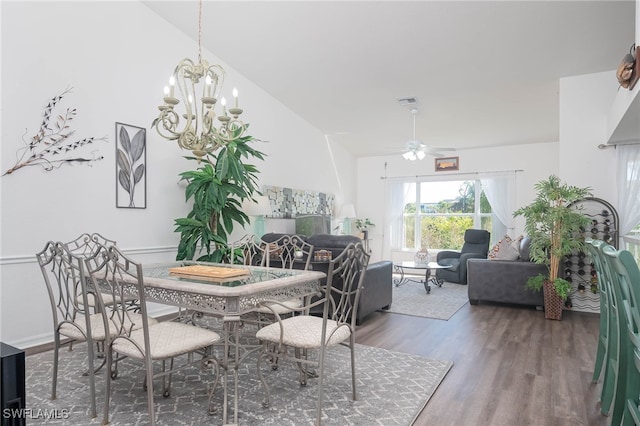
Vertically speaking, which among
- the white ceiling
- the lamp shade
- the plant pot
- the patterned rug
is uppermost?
the white ceiling

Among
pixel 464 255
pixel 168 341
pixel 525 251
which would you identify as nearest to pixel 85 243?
pixel 168 341

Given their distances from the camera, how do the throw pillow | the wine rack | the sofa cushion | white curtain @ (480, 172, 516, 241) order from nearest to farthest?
the wine rack
the sofa cushion
the throw pillow
white curtain @ (480, 172, 516, 241)

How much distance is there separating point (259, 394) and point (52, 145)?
289 cm

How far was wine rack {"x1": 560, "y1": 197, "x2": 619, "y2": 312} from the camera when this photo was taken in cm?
466

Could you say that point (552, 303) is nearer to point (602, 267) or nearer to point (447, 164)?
point (602, 267)

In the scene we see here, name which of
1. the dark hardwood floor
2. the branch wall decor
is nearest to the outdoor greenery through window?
the dark hardwood floor

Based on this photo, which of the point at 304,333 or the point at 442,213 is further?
the point at 442,213

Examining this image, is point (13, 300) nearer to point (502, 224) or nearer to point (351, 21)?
point (351, 21)

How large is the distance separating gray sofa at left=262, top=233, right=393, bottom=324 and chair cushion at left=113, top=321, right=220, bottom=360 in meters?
1.83

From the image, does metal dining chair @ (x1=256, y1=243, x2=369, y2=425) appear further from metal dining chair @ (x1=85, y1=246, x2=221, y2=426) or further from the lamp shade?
the lamp shade

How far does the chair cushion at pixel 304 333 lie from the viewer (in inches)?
86.0

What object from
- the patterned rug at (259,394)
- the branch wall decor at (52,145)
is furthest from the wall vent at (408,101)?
the branch wall decor at (52,145)

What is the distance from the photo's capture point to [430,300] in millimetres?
5523

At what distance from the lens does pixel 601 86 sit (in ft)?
15.7
